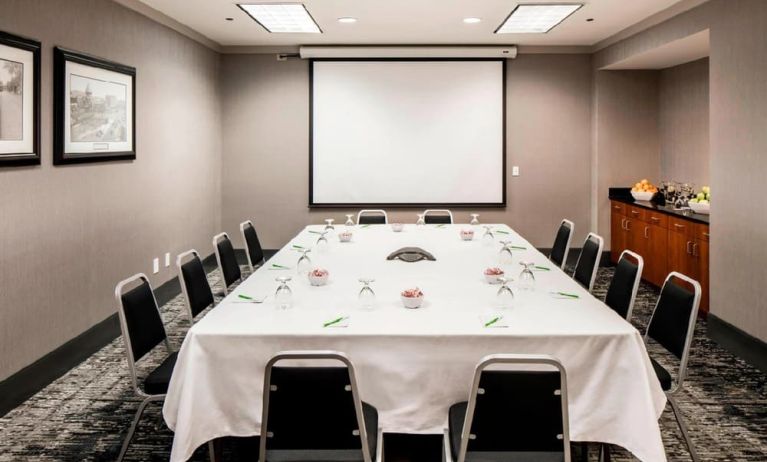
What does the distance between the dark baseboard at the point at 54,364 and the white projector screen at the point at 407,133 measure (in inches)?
145

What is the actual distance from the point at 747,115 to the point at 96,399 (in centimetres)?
467

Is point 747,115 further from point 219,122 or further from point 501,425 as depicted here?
point 219,122

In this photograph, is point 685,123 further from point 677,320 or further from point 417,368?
point 417,368

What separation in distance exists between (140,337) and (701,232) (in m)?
4.58

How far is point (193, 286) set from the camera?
338cm

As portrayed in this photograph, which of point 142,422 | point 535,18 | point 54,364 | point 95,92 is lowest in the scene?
point 142,422

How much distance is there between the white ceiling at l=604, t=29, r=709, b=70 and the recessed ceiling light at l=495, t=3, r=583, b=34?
38.0 inches

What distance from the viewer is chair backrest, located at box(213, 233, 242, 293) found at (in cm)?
409

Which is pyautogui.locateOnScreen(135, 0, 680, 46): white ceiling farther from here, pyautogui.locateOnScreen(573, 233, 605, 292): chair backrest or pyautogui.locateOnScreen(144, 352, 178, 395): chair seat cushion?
pyautogui.locateOnScreen(144, 352, 178, 395): chair seat cushion

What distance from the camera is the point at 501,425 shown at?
194 cm

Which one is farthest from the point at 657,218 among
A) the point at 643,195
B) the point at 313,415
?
the point at 313,415

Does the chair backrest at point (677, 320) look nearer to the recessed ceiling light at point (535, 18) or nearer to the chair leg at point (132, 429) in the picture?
the chair leg at point (132, 429)

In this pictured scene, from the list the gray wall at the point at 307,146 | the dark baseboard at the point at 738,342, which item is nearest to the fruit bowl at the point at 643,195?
the gray wall at the point at 307,146

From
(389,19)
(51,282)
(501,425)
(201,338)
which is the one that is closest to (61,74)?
(51,282)
